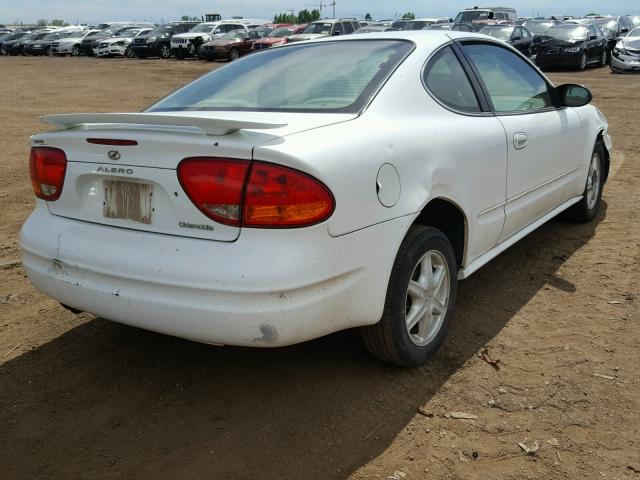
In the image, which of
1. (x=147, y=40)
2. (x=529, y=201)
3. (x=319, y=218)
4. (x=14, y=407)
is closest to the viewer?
(x=319, y=218)

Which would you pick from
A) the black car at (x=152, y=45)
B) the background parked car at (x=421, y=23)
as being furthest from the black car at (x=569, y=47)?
the black car at (x=152, y=45)

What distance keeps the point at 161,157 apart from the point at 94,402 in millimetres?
1180

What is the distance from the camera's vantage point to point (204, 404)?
2.95 metres

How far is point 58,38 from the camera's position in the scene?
3884 centimetres

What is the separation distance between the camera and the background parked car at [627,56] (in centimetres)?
1970

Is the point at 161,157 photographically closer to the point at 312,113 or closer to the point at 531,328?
the point at 312,113

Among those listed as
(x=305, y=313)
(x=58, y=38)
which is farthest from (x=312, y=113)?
(x=58, y=38)

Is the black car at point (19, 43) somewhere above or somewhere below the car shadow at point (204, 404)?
above

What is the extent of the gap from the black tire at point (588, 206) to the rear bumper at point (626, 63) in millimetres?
16403

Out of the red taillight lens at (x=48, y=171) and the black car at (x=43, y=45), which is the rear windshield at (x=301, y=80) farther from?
the black car at (x=43, y=45)

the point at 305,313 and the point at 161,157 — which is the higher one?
the point at 161,157

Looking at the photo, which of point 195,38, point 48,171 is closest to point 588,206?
point 48,171

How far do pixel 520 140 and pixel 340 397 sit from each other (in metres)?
1.94

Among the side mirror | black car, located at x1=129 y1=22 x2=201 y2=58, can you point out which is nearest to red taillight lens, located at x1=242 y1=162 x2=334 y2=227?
the side mirror
